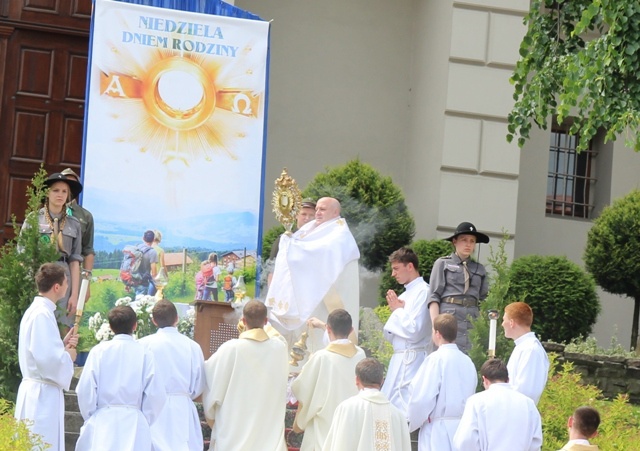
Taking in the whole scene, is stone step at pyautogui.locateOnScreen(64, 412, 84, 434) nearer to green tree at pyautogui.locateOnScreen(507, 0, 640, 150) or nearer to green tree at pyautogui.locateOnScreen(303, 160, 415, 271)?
green tree at pyautogui.locateOnScreen(507, 0, 640, 150)

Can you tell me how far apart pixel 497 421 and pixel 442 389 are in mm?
991

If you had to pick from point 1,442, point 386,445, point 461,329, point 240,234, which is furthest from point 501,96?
point 1,442

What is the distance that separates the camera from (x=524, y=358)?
1076 cm

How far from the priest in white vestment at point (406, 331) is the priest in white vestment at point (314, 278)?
0.73 meters

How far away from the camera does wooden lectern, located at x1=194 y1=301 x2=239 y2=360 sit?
13297 mm

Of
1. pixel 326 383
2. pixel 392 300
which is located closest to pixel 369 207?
pixel 392 300

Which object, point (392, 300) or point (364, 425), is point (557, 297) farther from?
point (364, 425)

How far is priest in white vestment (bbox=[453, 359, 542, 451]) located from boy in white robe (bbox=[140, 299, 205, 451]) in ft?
7.30

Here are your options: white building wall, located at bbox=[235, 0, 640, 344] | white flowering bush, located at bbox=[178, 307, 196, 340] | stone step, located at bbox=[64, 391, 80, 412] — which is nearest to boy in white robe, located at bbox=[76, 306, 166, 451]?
stone step, located at bbox=[64, 391, 80, 412]

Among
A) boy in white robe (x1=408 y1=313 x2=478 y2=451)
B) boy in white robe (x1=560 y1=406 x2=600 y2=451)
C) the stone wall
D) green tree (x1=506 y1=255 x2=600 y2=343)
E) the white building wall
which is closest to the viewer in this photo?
boy in white robe (x1=560 y1=406 x2=600 y2=451)

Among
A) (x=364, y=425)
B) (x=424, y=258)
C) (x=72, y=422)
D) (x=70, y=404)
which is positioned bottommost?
(x=72, y=422)

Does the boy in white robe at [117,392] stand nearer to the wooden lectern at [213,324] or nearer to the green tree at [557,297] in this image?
the wooden lectern at [213,324]

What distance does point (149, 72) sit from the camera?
1496 centimetres

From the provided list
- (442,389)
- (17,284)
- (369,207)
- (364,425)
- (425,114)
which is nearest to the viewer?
(364,425)
